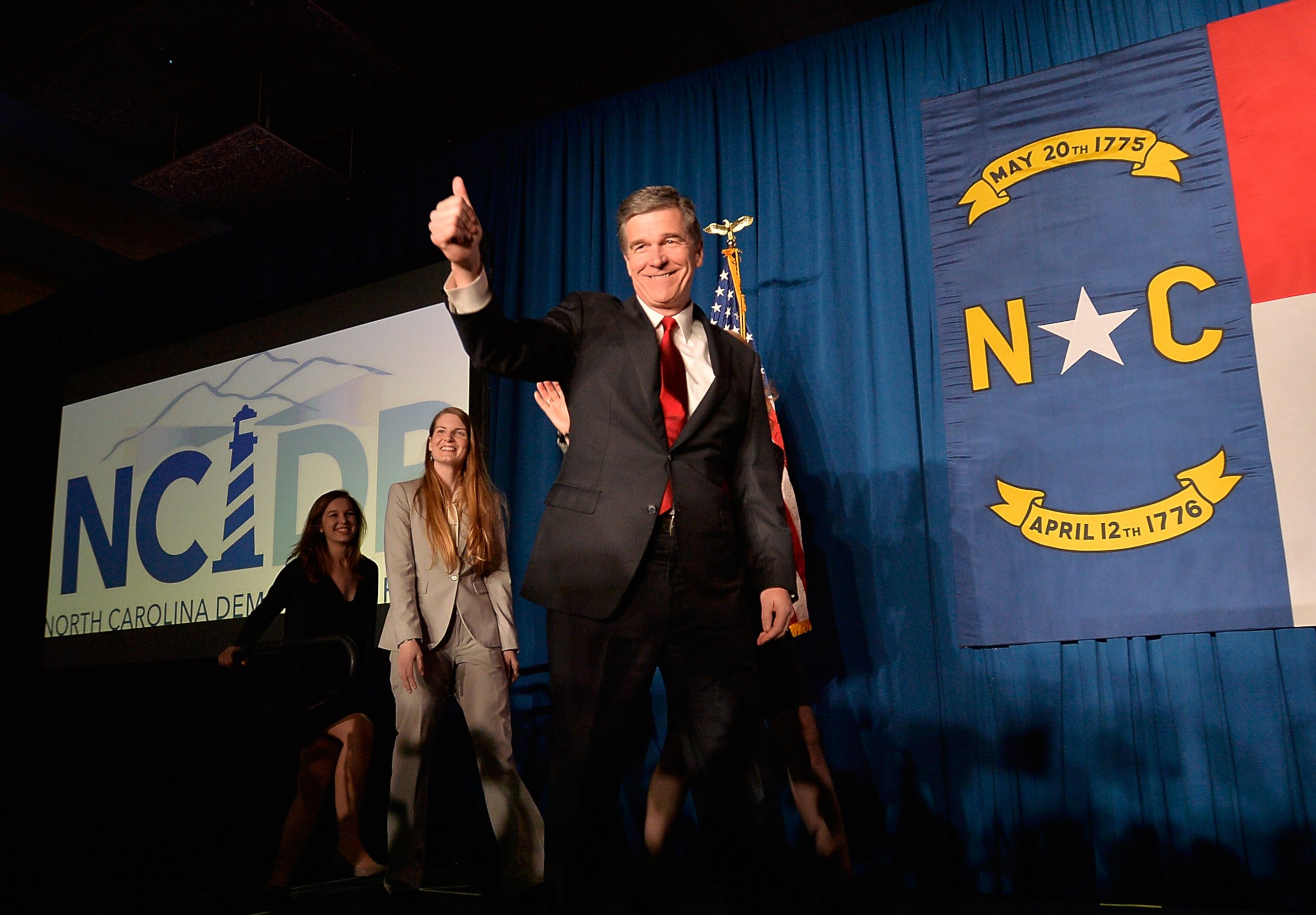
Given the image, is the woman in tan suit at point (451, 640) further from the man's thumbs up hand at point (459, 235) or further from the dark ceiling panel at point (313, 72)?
the dark ceiling panel at point (313, 72)

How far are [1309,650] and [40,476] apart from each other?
6814 millimetres

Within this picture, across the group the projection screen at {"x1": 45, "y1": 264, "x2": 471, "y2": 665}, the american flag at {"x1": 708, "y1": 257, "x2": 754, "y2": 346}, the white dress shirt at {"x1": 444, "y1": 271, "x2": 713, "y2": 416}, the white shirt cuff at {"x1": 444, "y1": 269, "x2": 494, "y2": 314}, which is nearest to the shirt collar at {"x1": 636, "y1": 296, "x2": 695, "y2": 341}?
the white dress shirt at {"x1": 444, "y1": 271, "x2": 713, "y2": 416}

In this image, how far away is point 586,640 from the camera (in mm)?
1393

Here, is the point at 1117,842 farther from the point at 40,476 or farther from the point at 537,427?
the point at 40,476

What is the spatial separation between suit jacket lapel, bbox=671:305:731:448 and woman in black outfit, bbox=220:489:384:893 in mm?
Answer: 2152

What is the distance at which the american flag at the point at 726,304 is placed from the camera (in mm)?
3779

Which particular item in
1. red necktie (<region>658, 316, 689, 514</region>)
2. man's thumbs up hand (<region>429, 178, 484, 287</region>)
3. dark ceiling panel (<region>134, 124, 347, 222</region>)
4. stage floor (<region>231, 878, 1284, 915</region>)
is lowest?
stage floor (<region>231, 878, 1284, 915</region>)

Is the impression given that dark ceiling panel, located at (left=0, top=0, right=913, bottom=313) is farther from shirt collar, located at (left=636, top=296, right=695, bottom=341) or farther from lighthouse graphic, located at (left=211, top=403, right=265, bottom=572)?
shirt collar, located at (left=636, top=296, right=695, bottom=341)

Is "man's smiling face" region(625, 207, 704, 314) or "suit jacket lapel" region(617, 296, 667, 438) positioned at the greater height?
"man's smiling face" region(625, 207, 704, 314)

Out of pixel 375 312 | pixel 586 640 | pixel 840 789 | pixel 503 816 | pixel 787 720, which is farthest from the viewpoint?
pixel 375 312

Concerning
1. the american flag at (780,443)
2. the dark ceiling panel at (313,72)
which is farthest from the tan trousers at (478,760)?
the dark ceiling panel at (313,72)

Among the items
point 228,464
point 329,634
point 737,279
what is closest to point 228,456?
point 228,464

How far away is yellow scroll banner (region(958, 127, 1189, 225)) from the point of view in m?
3.25

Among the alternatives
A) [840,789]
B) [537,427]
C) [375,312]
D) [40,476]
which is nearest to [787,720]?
[840,789]
